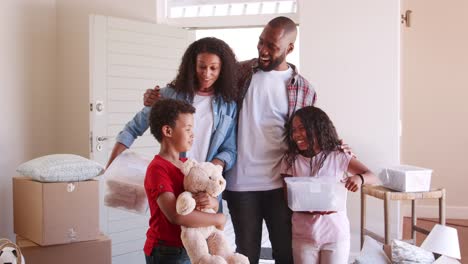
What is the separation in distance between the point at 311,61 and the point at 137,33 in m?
1.23

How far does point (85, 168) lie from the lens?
9.02 feet

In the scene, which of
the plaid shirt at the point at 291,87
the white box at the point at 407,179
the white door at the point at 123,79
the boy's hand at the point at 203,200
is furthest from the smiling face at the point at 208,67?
the white door at the point at 123,79

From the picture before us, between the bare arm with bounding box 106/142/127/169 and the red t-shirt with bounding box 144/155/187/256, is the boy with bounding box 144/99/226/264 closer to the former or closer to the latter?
the red t-shirt with bounding box 144/155/187/256

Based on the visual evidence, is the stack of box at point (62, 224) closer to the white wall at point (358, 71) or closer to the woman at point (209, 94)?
the woman at point (209, 94)

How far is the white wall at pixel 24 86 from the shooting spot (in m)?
3.62

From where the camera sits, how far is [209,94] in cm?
211

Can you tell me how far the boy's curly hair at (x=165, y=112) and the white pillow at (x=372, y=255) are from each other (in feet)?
3.06

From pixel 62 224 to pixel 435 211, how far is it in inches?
169

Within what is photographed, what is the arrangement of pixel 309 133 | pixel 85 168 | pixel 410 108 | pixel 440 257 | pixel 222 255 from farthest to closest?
pixel 410 108 < pixel 85 168 < pixel 440 257 < pixel 309 133 < pixel 222 255

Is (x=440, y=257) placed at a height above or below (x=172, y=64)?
below

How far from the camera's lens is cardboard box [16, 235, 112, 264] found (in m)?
2.65

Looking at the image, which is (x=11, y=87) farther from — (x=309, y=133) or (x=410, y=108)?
(x=410, y=108)

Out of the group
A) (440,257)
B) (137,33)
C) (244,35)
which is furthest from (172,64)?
(440,257)

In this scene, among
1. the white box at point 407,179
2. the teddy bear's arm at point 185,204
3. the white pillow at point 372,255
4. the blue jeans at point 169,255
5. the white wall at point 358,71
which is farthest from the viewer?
the white wall at point 358,71
